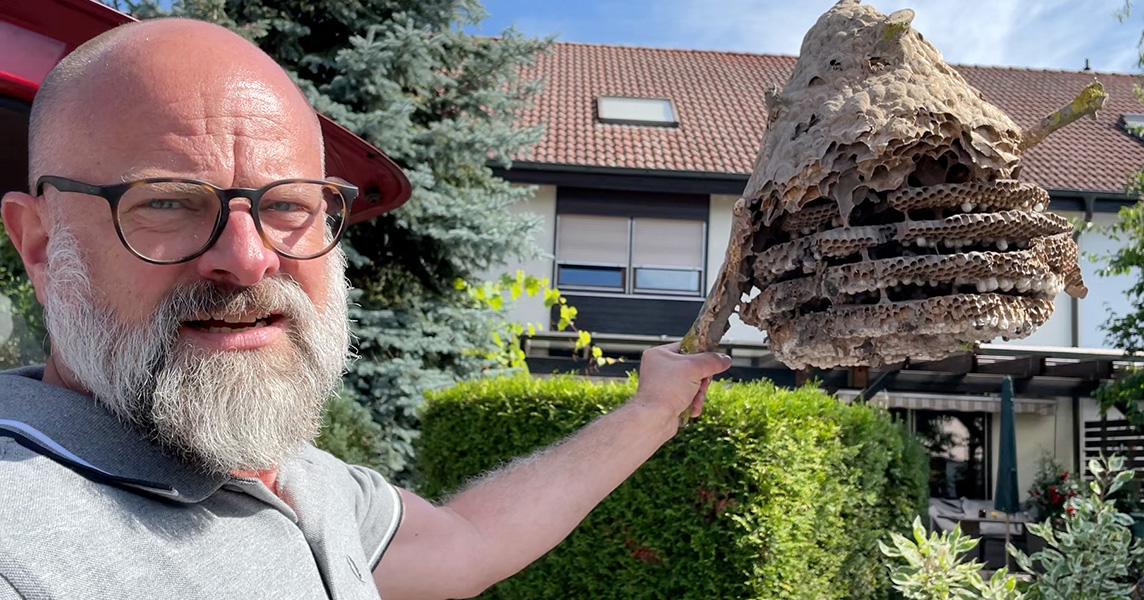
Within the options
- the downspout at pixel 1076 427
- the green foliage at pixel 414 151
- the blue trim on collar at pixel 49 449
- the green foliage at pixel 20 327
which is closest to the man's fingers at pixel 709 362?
the blue trim on collar at pixel 49 449

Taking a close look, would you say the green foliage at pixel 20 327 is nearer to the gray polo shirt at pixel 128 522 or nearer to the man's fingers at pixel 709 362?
the gray polo shirt at pixel 128 522

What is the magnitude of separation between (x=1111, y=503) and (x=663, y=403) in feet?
12.9

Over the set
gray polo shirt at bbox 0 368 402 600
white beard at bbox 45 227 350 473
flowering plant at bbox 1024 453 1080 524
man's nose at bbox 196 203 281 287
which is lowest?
flowering plant at bbox 1024 453 1080 524

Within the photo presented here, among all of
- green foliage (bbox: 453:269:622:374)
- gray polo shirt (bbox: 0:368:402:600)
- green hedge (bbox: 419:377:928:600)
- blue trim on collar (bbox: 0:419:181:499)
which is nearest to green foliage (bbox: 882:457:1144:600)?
green hedge (bbox: 419:377:928:600)

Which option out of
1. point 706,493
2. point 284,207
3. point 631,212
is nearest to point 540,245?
point 631,212

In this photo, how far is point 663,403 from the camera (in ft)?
7.98

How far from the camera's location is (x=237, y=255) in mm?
1450

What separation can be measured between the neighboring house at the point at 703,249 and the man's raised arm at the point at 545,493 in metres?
9.98

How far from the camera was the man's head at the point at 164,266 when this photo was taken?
1415 millimetres

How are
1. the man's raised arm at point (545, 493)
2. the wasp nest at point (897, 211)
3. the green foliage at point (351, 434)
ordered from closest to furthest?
the wasp nest at point (897, 211), the man's raised arm at point (545, 493), the green foliage at point (351, 434)

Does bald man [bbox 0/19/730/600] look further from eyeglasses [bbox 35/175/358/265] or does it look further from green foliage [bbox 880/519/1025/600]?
green foliage [bbox 880/519/1025/600]

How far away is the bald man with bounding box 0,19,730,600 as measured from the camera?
1298 millimetres

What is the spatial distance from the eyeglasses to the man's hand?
113 cm

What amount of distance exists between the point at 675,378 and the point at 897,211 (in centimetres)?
82
